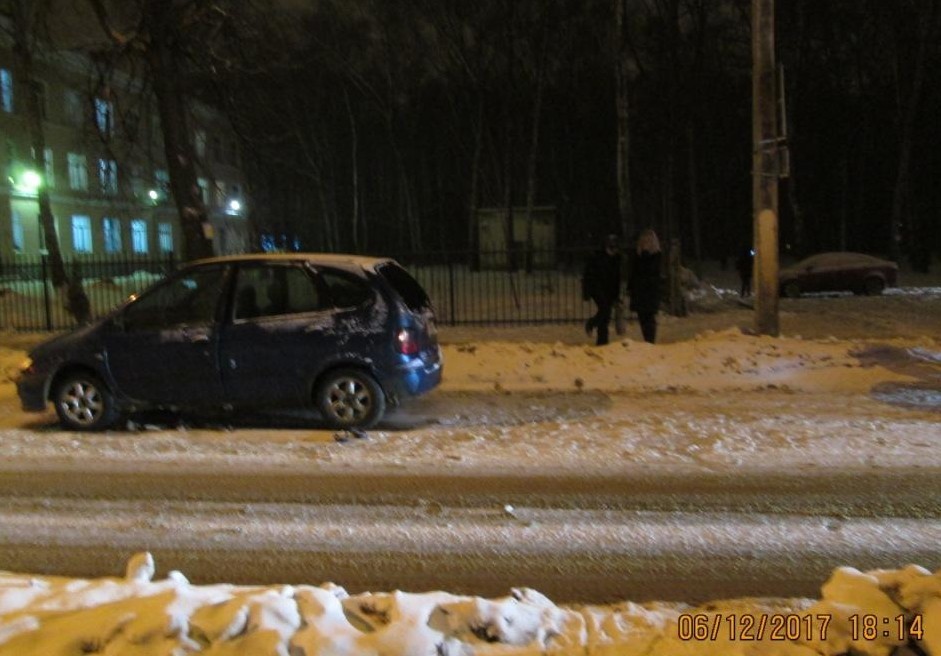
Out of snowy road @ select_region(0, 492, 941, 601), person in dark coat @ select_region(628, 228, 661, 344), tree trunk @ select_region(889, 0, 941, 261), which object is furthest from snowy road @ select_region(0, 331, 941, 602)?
tree trunk @ select_region(889, 0, 941, 261)

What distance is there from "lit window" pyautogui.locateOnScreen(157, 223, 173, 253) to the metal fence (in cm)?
2271

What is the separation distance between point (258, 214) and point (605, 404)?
44.1 metres

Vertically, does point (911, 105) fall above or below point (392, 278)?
above

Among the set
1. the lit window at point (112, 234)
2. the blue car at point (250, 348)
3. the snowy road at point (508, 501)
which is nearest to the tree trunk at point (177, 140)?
the snowy road at point (508, 501)

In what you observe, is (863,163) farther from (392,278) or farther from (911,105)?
(392,278)

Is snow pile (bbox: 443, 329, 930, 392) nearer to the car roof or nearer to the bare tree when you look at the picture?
the car roof

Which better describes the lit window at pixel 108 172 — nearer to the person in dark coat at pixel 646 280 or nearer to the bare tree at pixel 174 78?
the bare tree at pixel 174 78

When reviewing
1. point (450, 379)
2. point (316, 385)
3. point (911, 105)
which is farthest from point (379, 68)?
point (316, 385)

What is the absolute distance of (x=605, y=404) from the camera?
10516 mm

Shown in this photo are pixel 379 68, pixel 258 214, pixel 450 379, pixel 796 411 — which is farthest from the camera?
pixel 258 214

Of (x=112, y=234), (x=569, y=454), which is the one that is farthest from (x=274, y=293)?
(x=112, y=234)

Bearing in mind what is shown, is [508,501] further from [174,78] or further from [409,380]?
[174,78]

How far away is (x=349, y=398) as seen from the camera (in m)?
9.11

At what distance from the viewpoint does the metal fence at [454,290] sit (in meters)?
19.3
